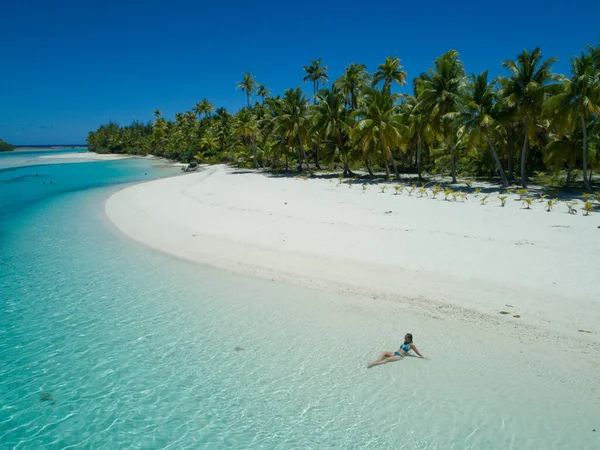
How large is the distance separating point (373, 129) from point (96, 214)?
19.2 meters

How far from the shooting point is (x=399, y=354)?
6828 mm

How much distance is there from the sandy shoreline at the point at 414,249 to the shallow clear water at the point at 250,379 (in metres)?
1.07

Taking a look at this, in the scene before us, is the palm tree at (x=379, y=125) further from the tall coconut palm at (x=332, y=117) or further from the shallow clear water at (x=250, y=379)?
the shallow clear water at (x=250, y=379)

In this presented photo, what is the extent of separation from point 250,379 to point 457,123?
73.9 feet

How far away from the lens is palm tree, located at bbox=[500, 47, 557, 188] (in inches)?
848

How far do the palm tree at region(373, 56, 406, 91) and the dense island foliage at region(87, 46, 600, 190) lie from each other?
0.32 feet

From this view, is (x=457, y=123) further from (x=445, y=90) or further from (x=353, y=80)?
(x=353, y=80)

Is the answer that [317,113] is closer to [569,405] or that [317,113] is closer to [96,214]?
[96,214]

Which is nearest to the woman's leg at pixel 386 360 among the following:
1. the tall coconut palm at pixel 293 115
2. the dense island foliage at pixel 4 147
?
the tall coconut palm at pixel 293 115

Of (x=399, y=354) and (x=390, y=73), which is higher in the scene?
(x=390, y=73)

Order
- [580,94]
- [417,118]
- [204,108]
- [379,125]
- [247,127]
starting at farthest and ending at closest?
[204,108] < [247,127] < [417,118] < [379,125] < [580,94]

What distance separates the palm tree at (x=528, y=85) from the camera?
2155 centimetres

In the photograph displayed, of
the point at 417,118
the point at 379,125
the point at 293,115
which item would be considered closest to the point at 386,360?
the point at 379,125

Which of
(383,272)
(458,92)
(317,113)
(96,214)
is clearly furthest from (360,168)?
(383,272)
